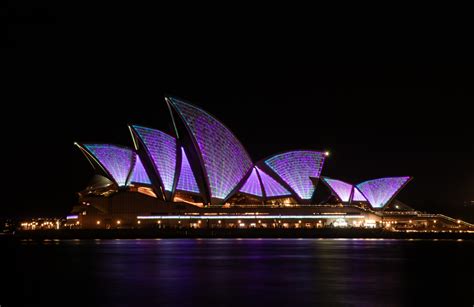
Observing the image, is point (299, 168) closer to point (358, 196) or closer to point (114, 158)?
point (358, 196)

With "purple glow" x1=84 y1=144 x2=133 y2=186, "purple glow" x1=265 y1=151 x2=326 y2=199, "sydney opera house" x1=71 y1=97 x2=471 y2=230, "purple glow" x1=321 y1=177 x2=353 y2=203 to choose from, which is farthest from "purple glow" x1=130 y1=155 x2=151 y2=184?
"purple glow" x1=321 y1=177 x2=353 y2=203

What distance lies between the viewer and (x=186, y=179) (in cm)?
7531

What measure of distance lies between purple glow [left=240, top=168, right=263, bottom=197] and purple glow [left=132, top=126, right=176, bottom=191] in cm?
1220

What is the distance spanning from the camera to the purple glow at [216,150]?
69.8 meters

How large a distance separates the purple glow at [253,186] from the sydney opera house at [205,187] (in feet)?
0.47

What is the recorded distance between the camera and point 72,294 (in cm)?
2484

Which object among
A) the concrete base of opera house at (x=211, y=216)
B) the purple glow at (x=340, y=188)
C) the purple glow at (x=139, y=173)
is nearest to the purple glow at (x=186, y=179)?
the concrete base of opera house at (x=211, y=216)

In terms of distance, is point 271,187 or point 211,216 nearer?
point 211,216

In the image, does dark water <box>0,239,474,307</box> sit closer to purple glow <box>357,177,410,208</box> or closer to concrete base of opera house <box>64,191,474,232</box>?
concrete base of opera house <box>64,191,474,232</box>

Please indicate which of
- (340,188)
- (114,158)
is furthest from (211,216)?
(340,188)

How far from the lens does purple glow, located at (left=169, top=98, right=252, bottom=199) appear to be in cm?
6981

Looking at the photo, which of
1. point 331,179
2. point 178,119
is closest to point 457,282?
point 178,119

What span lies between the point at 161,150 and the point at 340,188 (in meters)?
36.2

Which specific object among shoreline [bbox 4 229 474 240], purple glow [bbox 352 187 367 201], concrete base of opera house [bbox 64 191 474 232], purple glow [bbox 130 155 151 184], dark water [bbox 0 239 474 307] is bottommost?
dark water [bbox 0 239 474 307]
